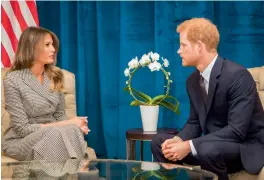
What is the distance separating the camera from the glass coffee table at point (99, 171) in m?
2.41

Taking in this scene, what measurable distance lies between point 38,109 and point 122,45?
1262 millimetres

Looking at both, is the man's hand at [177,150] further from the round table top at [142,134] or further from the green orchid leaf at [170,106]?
the green orchid leaf at [170,106]

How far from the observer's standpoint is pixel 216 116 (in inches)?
116

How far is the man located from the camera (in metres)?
2.77

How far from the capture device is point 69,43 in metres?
4.60

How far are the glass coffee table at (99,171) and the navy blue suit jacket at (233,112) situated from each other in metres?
0.37

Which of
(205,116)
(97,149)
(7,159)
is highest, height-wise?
(205,116)

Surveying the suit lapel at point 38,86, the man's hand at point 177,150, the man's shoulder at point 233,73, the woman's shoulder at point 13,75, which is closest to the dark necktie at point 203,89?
the man's shoulder at point 233,73

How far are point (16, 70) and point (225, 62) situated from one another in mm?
→ 1324

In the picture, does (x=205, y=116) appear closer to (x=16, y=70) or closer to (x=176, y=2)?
(x=16, y=70)

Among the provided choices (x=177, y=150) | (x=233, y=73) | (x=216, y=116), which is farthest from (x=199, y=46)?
(x=177, y=150)

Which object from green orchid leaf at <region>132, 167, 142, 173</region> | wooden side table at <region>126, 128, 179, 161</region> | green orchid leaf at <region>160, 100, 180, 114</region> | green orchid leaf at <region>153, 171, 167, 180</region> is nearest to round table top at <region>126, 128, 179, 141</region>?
wooden side table at <region>126, 128, 179, 161</region>

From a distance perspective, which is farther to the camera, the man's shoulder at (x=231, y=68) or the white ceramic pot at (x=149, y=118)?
the white ceramic pot at (x=149, y=118)

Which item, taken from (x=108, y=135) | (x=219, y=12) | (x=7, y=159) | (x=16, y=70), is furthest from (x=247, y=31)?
(x=7, y=159)
